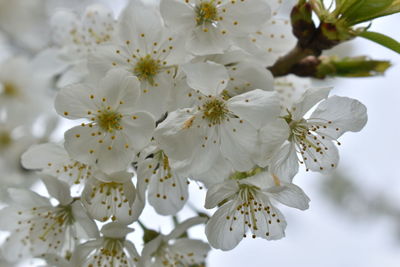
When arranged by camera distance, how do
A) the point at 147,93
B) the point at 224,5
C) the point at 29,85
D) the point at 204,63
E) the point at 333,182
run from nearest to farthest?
the point at 204,63 → the point at 147,93 → the point at 224,5 → the point at 29,85 → the point at 333,182

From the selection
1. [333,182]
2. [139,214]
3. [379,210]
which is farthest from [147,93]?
[379,210]

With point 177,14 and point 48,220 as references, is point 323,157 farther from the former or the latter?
point 48,220

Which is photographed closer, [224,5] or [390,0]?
[390,0]

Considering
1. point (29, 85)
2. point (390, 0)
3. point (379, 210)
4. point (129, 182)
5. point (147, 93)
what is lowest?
point (379, 210)

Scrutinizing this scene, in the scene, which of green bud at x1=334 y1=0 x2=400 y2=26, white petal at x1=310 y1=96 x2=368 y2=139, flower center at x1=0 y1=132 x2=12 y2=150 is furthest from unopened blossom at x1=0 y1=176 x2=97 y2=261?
flower center at x1=0 y1=132 x2=12 y2=150

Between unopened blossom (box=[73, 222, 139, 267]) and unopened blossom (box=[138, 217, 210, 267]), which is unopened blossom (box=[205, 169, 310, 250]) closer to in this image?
unopened blossom (box=[138, 217, 210, 267])

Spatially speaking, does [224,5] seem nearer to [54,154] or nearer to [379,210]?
[54,154]

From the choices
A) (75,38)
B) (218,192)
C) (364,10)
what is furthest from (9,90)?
(364,10)
